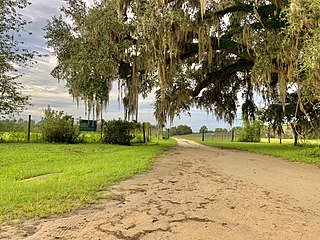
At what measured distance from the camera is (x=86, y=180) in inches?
193

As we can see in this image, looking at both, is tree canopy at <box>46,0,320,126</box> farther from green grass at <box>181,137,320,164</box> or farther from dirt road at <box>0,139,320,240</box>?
dirt road at <box>0,139,320,240</box>

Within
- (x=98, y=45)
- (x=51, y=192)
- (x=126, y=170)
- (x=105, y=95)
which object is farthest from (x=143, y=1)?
(x=51, y=192)

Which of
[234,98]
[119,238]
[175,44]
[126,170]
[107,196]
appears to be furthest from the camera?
[234,98]

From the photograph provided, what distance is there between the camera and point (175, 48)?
11133 millimetres

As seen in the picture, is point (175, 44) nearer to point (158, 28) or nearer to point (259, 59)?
point (158, 28)

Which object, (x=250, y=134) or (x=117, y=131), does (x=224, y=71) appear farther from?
(x=250, y=134)

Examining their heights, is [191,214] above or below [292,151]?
below

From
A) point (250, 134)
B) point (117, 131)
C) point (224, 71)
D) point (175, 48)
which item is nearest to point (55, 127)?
point (117, 131)

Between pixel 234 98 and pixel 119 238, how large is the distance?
15025 mm

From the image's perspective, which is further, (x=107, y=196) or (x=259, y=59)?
(x=259, y=59)

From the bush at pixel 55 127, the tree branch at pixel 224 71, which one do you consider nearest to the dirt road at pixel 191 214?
the tree branch at pixel 224 71

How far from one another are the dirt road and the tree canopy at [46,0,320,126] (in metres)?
4.29

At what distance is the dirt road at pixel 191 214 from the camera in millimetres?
2660

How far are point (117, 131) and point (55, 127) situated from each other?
2.97 m
